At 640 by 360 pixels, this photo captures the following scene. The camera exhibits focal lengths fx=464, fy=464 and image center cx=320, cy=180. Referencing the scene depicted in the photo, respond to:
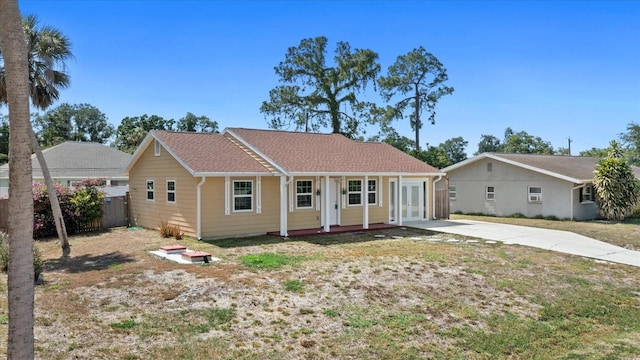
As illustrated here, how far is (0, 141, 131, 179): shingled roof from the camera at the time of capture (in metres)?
31.0

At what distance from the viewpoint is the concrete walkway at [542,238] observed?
49.2 feet

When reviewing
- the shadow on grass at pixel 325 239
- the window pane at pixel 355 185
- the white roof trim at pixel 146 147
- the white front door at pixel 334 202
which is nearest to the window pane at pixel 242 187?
the shadow on grass at pixel 325 239

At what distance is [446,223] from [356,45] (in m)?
24.6

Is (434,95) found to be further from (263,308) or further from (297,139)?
(263,308)

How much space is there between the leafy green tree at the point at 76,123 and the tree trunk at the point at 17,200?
69758 mm

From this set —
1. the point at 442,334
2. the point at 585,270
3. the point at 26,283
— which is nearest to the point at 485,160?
the point at 585,270

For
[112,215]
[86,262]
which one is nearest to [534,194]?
[112,215]

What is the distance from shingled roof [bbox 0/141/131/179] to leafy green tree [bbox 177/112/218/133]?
100 feet

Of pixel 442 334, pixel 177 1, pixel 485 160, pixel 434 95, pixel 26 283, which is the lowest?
pixel 442 334

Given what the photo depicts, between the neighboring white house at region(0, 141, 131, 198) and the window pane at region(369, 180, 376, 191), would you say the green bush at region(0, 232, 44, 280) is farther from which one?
the neighboring white house at region(0, 141, 131, 198)

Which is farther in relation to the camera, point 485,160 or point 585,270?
point 485,160

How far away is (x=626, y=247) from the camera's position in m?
16.7

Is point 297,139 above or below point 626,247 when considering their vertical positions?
above

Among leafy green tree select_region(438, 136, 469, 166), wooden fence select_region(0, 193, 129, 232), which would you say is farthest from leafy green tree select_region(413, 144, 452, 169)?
leafy green tree select_region(438, 136, 469, 166)
